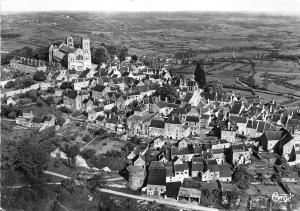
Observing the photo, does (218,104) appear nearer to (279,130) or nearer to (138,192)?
(279,130)

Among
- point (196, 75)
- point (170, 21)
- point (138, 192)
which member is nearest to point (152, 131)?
point (138, 192)

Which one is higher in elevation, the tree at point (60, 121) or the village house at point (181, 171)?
the tree at point (60, 121)

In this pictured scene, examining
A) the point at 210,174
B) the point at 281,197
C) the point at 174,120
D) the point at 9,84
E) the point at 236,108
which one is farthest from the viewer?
the point at 9,84

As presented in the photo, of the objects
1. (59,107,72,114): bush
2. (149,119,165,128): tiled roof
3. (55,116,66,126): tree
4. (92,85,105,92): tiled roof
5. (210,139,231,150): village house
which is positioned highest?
(92,85,105,92): tiled roof

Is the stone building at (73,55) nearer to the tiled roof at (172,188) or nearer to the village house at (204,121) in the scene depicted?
the village house at (204,121)

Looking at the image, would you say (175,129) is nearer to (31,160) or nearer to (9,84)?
(31,160)

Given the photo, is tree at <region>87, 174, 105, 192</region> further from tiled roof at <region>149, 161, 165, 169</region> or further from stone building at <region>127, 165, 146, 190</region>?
tiled roof at <region>149, 161, 165, 169</region>

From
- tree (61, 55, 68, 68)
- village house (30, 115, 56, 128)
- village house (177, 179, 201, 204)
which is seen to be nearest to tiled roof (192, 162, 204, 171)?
village house (177, 179, 201, 204)

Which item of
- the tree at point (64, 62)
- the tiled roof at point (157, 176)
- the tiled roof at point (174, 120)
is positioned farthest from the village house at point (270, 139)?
the tree at point (64, 62)

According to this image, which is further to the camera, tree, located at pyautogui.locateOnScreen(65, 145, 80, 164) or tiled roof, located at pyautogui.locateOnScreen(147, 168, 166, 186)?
tree, located at pyautogui.locateOnScreen(65, 145, 80, 164)

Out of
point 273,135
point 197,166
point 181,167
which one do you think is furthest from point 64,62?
point 273,135

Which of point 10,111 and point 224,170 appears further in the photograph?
point 10,111
